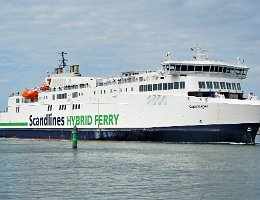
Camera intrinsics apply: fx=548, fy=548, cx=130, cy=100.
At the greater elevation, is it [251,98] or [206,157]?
[251,98]

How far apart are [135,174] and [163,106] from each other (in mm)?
20346

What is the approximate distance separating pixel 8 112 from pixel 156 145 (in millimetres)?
29454

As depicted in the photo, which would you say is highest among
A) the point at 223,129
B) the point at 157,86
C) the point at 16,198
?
the point at 157,86

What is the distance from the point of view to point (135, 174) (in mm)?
29312

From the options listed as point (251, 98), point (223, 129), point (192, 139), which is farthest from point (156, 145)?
point (251, 98)

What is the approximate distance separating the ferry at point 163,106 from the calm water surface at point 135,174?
Result: 3.32 metres

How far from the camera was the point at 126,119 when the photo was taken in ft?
173

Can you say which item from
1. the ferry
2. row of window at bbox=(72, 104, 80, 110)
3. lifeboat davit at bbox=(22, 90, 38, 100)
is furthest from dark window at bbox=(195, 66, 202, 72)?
lifeboat davit at bbox=(22, 90, 38, 100)

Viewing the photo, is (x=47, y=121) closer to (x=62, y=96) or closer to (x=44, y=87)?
(x=62, y=96)

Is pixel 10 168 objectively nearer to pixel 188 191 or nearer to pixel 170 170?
pixel 170 170

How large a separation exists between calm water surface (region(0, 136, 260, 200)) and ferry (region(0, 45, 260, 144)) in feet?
10.9

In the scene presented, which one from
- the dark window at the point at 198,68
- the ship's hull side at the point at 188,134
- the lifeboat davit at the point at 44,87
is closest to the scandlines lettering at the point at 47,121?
the lifeboat davit at the point at 44,87

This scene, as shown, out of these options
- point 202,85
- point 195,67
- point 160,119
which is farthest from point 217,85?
point 160,119

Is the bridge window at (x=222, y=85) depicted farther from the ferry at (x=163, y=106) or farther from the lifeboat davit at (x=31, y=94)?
the lifeboat davit at (x=31, y=94)
